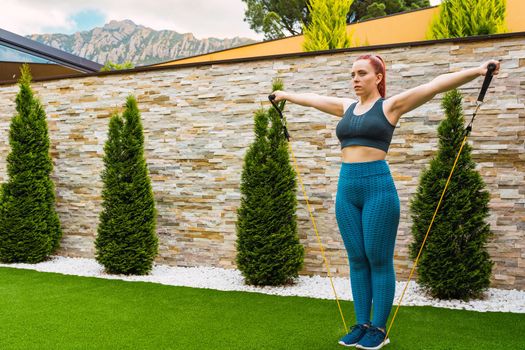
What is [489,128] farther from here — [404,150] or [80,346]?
[80,346]

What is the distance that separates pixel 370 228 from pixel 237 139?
396 cm

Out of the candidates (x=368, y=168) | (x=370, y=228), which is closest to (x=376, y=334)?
(x=370, y=228)

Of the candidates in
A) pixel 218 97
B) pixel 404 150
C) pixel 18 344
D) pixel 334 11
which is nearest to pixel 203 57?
pixel 334 11

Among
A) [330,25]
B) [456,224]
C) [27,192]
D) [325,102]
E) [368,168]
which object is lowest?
[456,224]

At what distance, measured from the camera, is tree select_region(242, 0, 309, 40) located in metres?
18.0

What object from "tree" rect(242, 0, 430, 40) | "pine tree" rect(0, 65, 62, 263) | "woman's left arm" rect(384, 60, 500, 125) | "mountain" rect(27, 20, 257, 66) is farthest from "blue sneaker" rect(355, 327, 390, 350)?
"mountain" rect(27, 20, 257, 66)

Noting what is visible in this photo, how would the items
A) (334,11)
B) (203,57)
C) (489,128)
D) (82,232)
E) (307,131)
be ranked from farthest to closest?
(203,57) → (334,11) → (82,232) → (307,131) → (489,128)

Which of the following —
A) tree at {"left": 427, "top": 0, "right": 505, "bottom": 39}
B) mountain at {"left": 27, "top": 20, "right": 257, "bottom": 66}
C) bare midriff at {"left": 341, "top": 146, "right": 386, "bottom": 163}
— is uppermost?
mountain at {"left": 27, "top": 20, "right": 257, "bottom": 66}

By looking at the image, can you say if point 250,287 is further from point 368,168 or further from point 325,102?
point 368,168

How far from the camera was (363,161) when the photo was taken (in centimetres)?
273

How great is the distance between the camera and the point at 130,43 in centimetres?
13200

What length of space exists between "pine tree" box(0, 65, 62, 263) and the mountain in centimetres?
11618

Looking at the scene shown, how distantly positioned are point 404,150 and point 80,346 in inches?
159

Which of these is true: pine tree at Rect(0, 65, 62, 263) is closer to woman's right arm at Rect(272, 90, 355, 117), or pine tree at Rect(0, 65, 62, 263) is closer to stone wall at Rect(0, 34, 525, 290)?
stone wall at Rect(0, 34, 525, 290)
